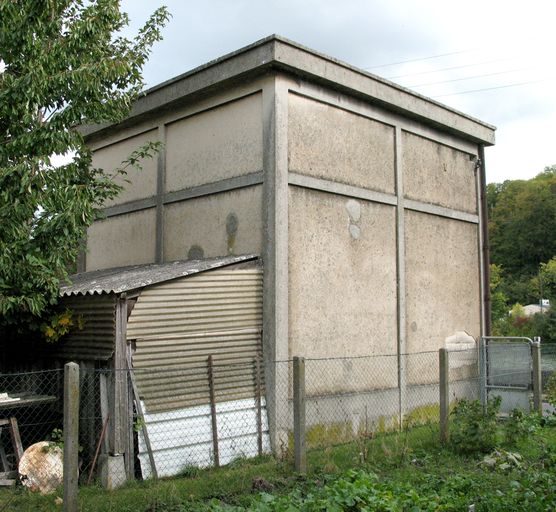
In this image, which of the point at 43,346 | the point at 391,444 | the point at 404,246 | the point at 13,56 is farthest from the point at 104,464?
the point at 404,246

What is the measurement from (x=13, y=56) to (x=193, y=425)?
5.35 meters

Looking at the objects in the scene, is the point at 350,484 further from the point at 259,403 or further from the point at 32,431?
the point at 32,431

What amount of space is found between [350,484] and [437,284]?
23.2ft

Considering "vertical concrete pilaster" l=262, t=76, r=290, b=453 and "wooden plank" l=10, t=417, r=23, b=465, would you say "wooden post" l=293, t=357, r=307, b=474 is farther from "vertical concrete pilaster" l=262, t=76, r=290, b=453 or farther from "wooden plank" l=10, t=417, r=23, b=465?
"wooden plank" l=10, t=417, r=23, b=465

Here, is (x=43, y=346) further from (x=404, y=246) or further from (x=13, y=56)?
(x=404, y=246)

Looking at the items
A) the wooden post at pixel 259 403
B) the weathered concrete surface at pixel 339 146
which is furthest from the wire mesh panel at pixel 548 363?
the wooden post at pixel 259 403

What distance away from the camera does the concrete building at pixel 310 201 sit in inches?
370

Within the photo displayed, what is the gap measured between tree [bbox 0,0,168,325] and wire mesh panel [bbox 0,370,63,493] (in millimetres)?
1083

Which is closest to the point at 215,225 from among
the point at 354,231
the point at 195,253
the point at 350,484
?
the point at 195,253

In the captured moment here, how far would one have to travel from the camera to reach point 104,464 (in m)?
7.64

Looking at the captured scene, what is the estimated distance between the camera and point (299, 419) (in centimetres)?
717

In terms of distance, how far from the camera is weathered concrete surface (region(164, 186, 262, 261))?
9555 mm

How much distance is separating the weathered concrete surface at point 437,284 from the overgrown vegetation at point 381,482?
7.50 ft

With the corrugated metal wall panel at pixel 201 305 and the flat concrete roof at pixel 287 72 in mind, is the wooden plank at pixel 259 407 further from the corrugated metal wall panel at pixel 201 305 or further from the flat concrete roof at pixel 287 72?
the flat concrete roof at pixel 287 72
